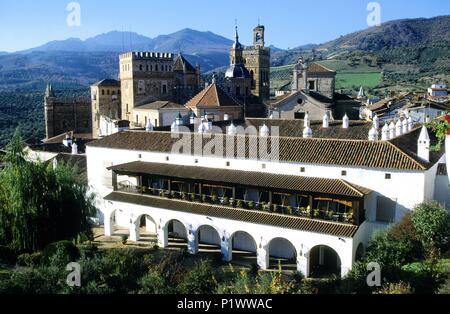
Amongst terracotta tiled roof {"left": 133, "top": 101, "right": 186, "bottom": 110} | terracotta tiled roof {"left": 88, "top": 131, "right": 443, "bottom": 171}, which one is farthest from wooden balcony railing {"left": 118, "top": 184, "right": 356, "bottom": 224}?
terracotta tiled roof {"left": 133, "top": 101, "right": 186, "bottom": 110}

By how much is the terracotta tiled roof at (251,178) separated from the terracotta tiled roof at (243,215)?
4.75ft

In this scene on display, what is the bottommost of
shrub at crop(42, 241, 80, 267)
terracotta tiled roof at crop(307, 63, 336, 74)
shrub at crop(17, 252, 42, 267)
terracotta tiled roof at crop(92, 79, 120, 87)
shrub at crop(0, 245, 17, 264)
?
shrub at crop(0, 245, 17, 264)

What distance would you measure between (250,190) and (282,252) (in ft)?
11.7

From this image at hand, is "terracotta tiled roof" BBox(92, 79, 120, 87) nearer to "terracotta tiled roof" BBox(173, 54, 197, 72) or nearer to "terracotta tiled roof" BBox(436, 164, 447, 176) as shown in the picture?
"terracotta tiled roof" BBox(173, 54, 197, 72)

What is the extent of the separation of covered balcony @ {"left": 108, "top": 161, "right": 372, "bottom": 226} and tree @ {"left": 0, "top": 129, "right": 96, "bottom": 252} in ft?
12.9

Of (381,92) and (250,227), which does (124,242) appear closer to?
(250,227)

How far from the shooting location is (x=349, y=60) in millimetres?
126000

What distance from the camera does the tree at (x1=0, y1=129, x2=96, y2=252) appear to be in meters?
23.2

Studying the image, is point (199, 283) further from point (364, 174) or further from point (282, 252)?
point (364, 174)

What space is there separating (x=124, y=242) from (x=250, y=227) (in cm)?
833

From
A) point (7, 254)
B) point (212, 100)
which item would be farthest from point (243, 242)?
point (212, 100)

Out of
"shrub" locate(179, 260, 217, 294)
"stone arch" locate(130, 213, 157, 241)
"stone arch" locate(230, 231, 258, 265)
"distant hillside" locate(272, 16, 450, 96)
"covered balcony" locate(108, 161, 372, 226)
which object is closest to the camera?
"shrub" locate(179, 260, 217, 294)

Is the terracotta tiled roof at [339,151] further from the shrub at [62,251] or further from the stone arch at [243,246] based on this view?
the shrub at [62,251]

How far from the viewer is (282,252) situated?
2450 centimetres
